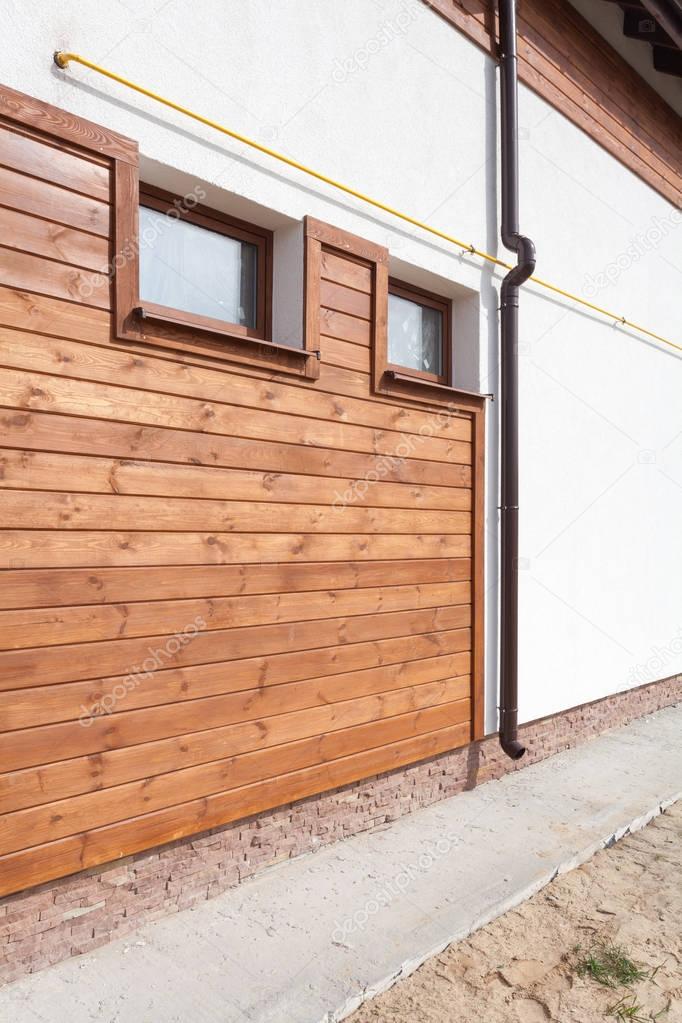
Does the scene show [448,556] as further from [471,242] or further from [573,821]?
[471,242]

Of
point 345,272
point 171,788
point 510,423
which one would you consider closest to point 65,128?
point 345,272

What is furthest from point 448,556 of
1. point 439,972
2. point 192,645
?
point 439,972

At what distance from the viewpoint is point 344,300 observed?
13.6 feet

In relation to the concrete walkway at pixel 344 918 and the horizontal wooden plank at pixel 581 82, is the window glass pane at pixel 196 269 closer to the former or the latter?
the concrete walkway at pixel 344 918

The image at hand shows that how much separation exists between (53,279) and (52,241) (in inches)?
5.9

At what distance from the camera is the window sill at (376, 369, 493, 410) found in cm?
434

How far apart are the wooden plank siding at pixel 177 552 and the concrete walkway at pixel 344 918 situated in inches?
15.5

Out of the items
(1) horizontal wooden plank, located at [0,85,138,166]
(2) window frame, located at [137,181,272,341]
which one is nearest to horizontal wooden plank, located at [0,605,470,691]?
(2) window frame, located at [137,181,272,341]

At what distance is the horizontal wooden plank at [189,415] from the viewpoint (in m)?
2.92

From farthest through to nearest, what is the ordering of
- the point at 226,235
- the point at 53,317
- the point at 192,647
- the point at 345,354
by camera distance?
the point at 345,354
the point at 226,235
the point at 192,647
the point at 53,317

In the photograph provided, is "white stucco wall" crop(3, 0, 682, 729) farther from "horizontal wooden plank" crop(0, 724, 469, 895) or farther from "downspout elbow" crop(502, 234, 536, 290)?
"horizontal wooden plank" crop(0, 724, 469, 895)

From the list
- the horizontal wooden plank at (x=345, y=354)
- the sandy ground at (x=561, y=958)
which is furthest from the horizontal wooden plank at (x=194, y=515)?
the sandy ground at (x=561, y=958)

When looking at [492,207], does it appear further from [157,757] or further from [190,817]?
[190,817]

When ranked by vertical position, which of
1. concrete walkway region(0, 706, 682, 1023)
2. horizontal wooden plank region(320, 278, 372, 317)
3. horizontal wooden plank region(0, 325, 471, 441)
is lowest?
concrete walkway region(0, 706, 682, 1023)
